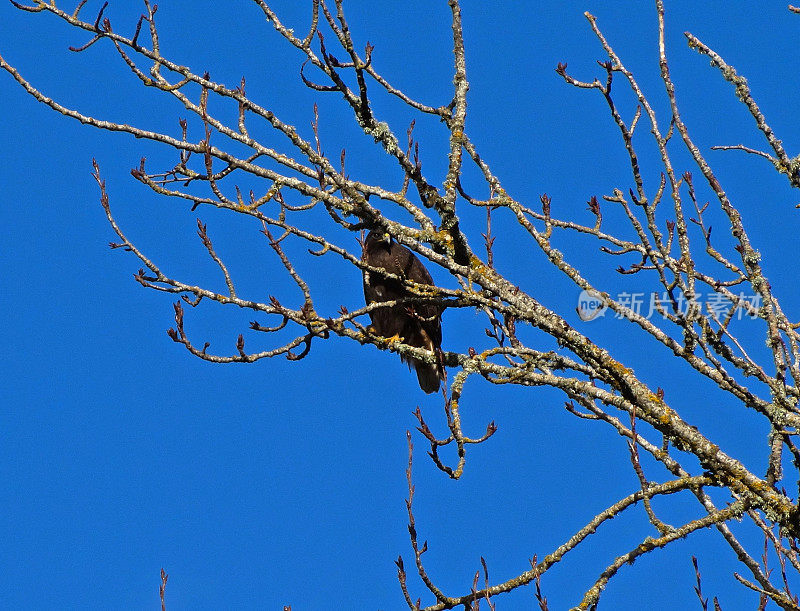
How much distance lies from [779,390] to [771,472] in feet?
0.98

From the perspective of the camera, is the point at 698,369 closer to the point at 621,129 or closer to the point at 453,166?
the point at 621,129

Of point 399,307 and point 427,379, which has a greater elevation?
point 427,379

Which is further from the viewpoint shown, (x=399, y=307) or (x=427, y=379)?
(x=427, y=379)

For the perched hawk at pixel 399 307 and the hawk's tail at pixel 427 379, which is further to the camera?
A: the hawk's tail at pixel 427 379

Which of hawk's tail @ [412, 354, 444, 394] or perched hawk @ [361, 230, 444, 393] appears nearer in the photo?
perched hawk @ [361, 230, 444, 393]

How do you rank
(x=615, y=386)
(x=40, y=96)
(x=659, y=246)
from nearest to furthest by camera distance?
(x=659, y=246)
(x=615, y=386)
(x=40, y=96)

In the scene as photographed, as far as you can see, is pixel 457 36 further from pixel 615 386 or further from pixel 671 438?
pixel 671 438

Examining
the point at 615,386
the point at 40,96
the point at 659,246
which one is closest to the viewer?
the point at 659,246

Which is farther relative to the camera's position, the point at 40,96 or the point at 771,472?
the point at 40,96

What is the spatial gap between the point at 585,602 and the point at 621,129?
1.69 m

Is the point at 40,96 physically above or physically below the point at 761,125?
above

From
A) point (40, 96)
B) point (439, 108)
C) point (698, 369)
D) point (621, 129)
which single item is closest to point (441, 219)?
point (439, 108)

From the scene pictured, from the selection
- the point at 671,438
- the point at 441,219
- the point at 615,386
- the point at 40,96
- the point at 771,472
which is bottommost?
the point at 771,472

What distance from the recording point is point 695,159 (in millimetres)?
3311
